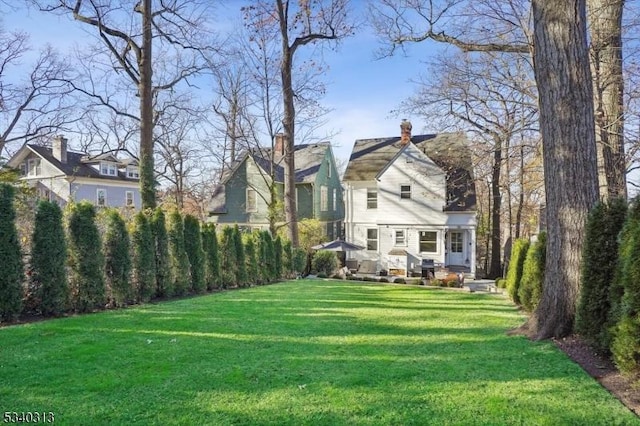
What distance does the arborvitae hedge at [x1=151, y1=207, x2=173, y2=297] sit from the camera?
934cm

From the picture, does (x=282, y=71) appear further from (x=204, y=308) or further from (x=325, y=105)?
(x=204, y=308)

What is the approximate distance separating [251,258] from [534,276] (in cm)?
857

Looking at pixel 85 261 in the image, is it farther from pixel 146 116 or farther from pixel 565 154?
pixel 565 154

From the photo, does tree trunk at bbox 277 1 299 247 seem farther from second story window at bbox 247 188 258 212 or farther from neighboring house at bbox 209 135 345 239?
second story window at bbox 247 188 258 212

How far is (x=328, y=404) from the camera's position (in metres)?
3.12

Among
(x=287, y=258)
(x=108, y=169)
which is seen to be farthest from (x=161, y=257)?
(x=108, y=169)

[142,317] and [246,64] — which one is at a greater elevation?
[246,64]

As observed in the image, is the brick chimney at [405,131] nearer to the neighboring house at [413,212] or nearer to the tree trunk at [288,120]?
the neighboring house at [413,212]

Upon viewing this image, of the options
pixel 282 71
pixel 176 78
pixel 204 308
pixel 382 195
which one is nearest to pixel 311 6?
pixel 282 71

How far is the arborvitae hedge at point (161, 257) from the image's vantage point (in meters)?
9.34

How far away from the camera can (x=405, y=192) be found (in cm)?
2188

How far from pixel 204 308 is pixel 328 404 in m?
4.99

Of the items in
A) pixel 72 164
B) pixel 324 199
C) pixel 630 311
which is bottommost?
pixel 630 311

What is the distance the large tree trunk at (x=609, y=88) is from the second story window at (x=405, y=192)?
504 inches
